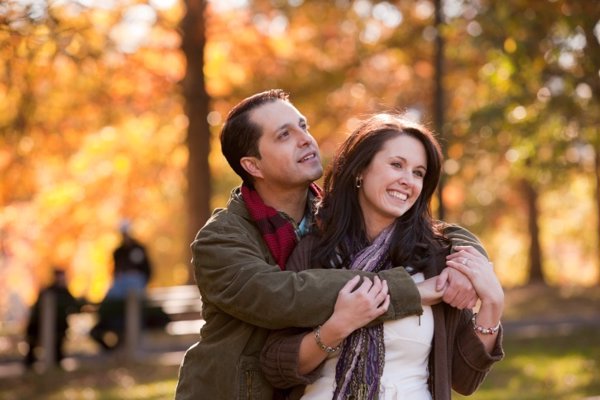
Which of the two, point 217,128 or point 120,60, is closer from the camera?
point 120,60

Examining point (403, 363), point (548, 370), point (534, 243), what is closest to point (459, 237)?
point (403, 363)

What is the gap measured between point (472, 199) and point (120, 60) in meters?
15.7

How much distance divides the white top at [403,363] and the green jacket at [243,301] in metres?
0.08

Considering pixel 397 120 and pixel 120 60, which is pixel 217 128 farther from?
pixel 397 120

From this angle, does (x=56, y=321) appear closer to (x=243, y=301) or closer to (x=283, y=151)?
(x=283, y=151)

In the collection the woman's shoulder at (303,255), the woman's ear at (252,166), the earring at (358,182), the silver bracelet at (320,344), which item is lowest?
the silver bracelet at (320,344)

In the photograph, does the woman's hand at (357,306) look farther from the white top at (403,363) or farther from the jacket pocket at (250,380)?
the jacket pocket at (250,380)

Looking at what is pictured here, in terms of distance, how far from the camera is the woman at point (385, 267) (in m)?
3.68

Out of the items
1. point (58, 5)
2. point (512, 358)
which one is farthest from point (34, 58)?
point (512, 358)

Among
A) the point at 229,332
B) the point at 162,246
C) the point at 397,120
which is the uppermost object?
the point at 397,120

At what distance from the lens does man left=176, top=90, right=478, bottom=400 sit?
365 cm

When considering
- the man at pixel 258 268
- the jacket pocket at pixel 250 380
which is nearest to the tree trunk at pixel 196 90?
the man at pixel 258 268

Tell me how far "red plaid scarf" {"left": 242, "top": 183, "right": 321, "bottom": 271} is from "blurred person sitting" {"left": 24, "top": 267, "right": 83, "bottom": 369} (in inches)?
401

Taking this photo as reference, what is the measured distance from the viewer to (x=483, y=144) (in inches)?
544
